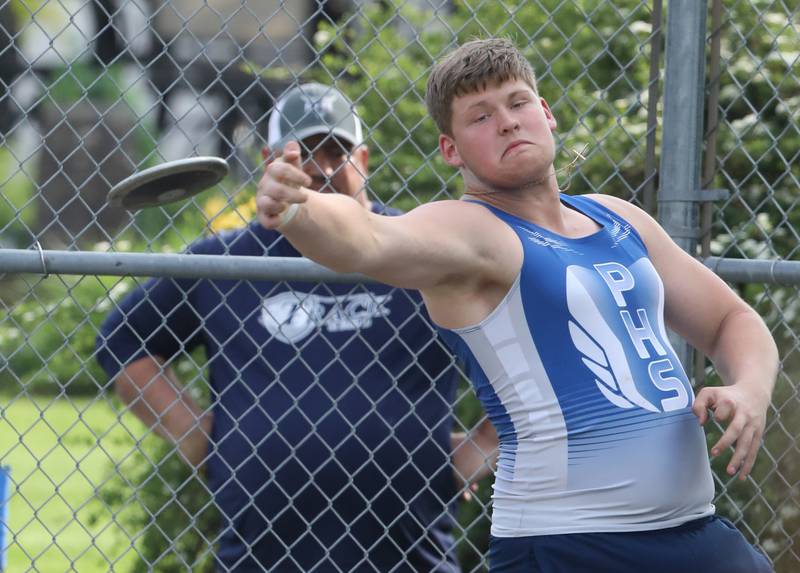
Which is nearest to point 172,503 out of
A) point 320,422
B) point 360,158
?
point 320,422

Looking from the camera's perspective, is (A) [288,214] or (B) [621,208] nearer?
(A) [288,214]

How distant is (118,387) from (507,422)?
158cm

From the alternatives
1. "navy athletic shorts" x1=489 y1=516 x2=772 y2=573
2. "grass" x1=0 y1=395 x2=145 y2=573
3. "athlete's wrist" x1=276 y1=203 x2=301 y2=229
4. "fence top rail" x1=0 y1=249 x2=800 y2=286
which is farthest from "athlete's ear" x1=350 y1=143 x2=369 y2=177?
"athlete's wrist" x1=276 y1=203 x2=301 y2=229

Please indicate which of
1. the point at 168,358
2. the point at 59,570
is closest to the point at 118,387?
the point at 168,358

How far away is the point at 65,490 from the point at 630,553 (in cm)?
779

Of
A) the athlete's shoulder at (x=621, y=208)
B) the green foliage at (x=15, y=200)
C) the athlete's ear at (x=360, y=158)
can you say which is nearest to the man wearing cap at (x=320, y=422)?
the athlete's ear at (x=360, y=158)

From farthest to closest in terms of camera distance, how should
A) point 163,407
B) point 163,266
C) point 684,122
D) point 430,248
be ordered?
point 163,407 < point 684,122 < point 163,266 < point 430,248

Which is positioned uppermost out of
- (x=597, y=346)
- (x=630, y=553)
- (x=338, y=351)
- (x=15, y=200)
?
(x=597, y=346)

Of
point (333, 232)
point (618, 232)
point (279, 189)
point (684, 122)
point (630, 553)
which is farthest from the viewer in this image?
point (684, 122)

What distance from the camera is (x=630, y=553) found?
225cm

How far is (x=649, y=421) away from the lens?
91.1 inches

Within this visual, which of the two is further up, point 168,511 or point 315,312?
point 315,312

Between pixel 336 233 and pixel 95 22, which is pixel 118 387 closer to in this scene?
pixel 336 233

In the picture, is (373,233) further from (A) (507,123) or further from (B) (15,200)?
(B) (15,200)
